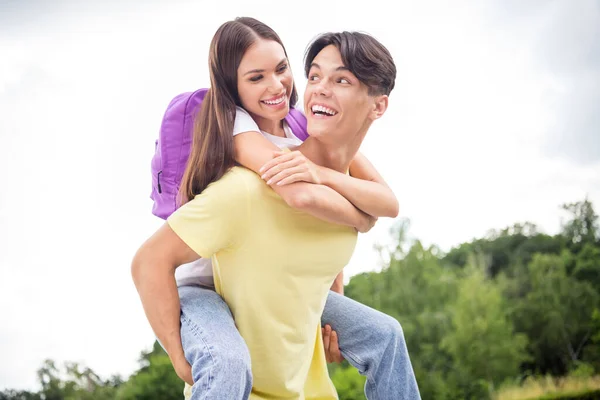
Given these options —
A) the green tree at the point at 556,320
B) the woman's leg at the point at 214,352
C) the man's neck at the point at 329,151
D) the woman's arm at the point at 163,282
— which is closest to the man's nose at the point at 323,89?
the man's neck at the point at 329,151

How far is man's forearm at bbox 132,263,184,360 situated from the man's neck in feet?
2.04

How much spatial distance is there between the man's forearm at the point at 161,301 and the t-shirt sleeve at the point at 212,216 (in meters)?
0.15

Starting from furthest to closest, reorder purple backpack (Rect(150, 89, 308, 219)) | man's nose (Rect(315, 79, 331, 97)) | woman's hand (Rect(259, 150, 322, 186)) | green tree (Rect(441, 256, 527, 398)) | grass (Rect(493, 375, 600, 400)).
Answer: green tree (Rect(441, 256, 527, 398)) < grass (Rect(493, 375, 600, 400)) < purple backpack (Rect(150, 89, 308, 219)) < man's nose (Rect(315, 79, 331, 97)) < woman's hand (Rect(259, 150, 322, 186))

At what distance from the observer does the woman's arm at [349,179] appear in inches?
90.2

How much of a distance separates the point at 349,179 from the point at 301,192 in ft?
0.93

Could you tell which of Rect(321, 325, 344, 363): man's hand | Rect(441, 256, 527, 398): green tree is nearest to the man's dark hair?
Rect(321, 325, 344, 363): man's hand

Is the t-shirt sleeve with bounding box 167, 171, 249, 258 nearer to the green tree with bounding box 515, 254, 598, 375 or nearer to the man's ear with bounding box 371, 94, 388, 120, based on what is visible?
the man's ear with bounding box 371, 94, 388, 120

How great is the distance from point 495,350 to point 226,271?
1518cm

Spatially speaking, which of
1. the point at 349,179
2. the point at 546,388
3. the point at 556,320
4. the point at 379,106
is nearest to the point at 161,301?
the point at 349,179

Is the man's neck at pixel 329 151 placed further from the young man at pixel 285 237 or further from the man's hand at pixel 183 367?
the man's hand at pixel 183 367

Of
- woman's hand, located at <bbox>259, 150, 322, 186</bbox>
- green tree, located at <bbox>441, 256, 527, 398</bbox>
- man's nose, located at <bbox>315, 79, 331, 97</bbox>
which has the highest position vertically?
man's nose, located at <bbox>315, 79, 331, 97</bbox>

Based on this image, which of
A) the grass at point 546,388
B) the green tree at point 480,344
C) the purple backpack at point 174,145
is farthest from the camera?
the green tree at point 480,344

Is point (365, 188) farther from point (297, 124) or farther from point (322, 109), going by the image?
point (297, 124)

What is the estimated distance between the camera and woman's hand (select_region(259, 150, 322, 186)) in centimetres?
228
